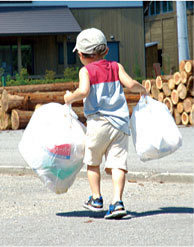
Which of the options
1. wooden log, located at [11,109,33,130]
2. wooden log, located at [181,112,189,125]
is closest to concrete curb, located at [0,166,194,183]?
wooden log, located at [11,109,33,130]

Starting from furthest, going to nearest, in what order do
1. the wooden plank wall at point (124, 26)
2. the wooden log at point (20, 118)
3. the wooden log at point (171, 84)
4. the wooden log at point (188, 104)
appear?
the wooden plank wall at point (124, 26) → the wooden log at point (171, 84) → the wooden log at point (188, 104) → the wooden log at point (20, 118)

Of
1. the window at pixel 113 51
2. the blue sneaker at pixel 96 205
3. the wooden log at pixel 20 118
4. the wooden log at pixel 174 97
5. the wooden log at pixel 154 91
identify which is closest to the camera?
the blue sneaker at pixel 96 205

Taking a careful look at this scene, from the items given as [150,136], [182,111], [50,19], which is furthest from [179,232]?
[50,19]

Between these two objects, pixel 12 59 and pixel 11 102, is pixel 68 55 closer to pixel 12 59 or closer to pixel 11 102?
pixel 12 59

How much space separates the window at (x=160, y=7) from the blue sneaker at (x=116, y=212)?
134 ft

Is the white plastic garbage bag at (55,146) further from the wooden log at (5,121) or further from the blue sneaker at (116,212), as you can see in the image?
the wooden log at (5,121)

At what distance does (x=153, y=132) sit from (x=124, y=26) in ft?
95.9

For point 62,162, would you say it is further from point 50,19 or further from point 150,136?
point 50,19

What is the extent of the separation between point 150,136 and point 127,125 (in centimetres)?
25

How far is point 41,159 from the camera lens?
6262mm

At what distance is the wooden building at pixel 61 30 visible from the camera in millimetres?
32281

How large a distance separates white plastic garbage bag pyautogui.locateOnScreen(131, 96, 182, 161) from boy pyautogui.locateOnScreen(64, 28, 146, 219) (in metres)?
0.18

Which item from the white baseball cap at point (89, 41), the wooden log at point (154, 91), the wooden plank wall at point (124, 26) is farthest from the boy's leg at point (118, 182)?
the wooden plank wall at point (124, 26)

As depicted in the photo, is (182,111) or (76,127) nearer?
(76,127)
